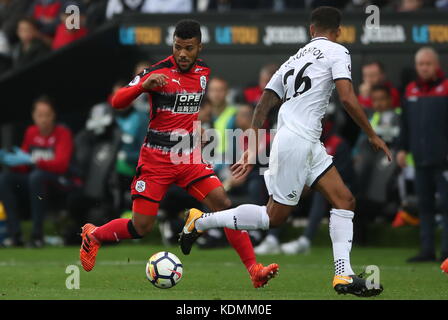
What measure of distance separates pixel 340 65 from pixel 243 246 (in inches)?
73.5

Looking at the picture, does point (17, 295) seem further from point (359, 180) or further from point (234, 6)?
point (234, 6)

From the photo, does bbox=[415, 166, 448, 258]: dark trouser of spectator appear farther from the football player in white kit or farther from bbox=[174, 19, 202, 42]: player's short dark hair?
bbox=[174, 19, 202, 42]: player's short dark hair

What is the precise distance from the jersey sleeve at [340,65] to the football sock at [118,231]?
2.32 metres

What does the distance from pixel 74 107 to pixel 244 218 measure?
8.14m

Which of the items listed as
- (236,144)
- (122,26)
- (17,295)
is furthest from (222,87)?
(17,295)

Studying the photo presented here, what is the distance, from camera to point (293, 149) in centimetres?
855

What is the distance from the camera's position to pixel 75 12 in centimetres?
1627

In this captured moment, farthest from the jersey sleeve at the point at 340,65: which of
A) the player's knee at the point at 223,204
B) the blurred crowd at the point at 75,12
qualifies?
the blurred crowd at the point at 75,12

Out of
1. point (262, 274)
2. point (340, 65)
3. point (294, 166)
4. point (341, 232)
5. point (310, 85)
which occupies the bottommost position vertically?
point (262, 274)

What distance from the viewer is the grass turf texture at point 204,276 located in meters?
8.46

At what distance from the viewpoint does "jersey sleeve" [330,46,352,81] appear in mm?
8414

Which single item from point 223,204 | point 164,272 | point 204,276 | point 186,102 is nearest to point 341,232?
point 223,204

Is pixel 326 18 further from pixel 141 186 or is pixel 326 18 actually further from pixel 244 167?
pixel 141 186

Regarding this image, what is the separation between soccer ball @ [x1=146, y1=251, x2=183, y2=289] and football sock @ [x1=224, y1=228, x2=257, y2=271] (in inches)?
25.1
